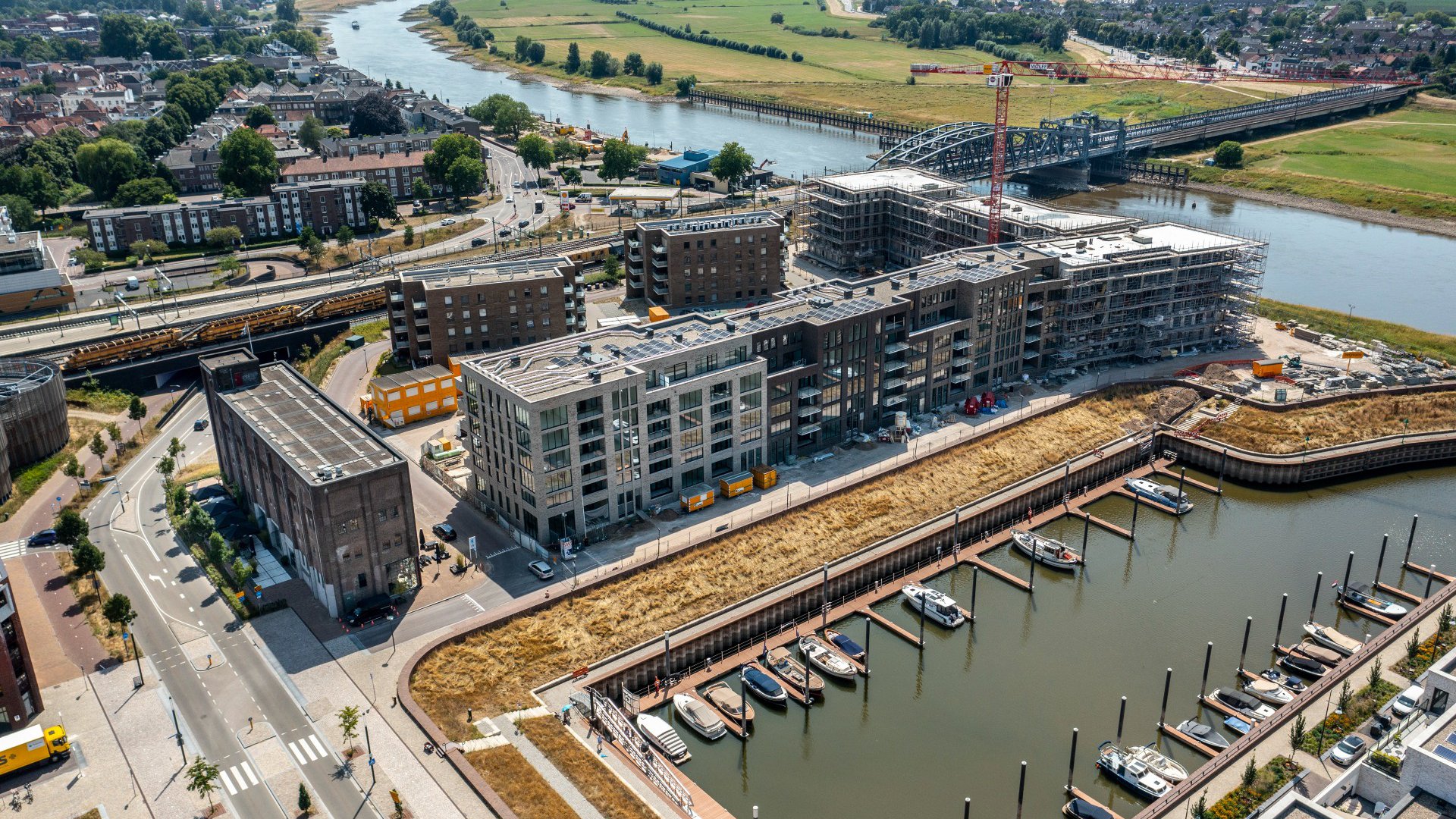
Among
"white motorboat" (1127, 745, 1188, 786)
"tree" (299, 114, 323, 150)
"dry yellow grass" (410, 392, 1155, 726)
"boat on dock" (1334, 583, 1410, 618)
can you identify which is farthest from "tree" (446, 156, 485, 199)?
"white motorboat" (1127, 745, 1188, 786)

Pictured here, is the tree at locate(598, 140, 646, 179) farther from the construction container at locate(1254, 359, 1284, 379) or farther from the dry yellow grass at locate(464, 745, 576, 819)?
the dry yellow grass at locate(464, 745, 576, 819)

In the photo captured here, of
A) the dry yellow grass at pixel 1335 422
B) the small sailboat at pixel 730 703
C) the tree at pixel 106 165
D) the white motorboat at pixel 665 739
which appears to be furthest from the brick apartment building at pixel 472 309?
the tree at pixel 106 165

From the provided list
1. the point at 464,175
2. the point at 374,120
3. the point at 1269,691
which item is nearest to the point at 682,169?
the point at 464,175

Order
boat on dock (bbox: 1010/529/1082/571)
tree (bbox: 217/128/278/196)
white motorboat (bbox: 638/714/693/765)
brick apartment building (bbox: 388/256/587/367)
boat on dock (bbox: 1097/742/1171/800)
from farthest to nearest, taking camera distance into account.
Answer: tree (bbox: 217/128/278/196) → brick apartment building (bbox: 388/256/587/367) → boat on dock (bbox: 1010/529/1082/571) → white motorboat (bbox: 638/714/693/765) → boat on dock (bbox: 1097/742/1171/800)

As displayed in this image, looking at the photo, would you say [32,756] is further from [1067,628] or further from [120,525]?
[1067,628]

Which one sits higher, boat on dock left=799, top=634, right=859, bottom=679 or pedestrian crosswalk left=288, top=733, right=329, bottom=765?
pedestrian crosswalk left=288, top=733, right=329, bottom=765

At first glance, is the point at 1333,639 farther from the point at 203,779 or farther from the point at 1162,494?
the point at 203,779

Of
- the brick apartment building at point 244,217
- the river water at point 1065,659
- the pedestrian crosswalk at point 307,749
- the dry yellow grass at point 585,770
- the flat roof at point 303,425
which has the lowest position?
the river water at point 1065,659

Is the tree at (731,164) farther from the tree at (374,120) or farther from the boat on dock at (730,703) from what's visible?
the boat on dock at (730,703)
